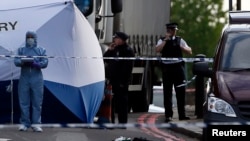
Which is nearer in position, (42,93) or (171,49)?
(42,93)

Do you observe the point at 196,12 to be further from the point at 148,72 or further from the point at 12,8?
the point at 12,8

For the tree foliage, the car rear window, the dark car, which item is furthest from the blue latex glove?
the tree foliage

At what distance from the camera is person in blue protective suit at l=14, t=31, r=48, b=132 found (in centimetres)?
1628

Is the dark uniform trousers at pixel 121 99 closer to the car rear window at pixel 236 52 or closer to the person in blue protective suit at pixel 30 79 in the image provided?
the person in blue protective suit at pixel 30 79

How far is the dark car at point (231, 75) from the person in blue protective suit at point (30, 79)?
12.2 feet

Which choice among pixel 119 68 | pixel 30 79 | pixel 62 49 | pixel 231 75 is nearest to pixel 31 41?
pixel 30 79

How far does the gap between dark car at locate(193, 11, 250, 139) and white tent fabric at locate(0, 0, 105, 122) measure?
157 inches

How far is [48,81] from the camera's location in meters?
17.4

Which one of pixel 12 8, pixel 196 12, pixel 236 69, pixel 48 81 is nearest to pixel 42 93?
pixel 48 81

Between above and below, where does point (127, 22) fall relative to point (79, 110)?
above

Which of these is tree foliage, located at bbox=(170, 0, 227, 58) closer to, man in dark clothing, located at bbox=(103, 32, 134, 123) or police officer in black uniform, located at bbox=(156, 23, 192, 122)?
police officer in black uniform, located at bbox=(156, 23, 192, 122)

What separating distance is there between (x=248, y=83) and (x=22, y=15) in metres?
6.36

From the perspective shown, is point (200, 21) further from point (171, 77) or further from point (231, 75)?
point (231, 75)

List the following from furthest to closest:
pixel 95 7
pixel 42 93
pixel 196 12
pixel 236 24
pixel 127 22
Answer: pixel 196 12
pixel 127 22
pixel 95 7
pixel 42 93
pixel 236 24
